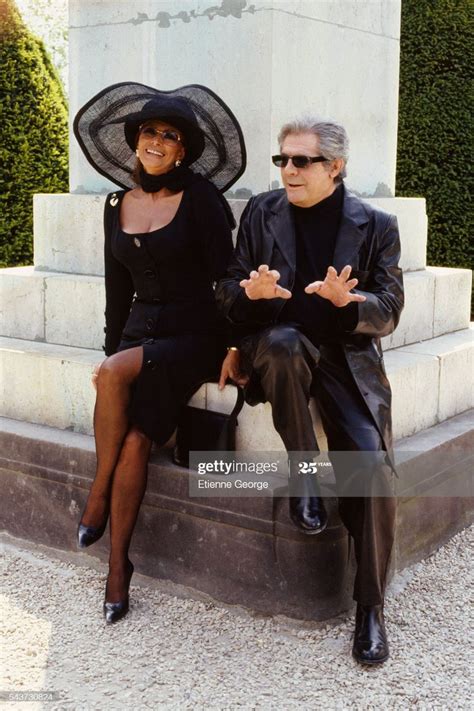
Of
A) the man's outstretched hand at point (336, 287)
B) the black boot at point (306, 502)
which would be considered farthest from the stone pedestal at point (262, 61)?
the black boot at point (306, 502)

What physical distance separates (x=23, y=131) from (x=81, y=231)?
3153mm

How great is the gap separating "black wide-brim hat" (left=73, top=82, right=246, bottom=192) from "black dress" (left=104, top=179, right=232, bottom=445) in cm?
15

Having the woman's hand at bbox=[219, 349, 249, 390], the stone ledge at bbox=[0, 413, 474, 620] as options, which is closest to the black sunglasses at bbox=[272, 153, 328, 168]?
the woman's hand at bbox=[219, 349, 249, 390]

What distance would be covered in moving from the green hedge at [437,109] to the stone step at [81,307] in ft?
11.0

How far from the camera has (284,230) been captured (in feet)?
11.4

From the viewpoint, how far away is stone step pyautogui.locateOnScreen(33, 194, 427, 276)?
15.3 feet

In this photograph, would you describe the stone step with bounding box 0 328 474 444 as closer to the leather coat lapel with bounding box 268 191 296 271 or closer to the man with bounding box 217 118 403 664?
the man with bounding box 217 118 403 664

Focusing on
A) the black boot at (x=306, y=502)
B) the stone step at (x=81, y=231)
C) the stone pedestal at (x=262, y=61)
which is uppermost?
the stone pedestal at (x=262, y=61)

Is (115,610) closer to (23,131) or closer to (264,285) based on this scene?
(264,285)

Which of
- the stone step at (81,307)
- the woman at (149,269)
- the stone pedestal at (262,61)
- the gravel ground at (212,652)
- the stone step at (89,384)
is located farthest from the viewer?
the stone step at (81,307)

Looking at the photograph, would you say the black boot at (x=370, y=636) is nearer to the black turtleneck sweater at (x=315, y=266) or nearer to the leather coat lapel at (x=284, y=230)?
the black turtleneck sweater at (x=315, y=266)

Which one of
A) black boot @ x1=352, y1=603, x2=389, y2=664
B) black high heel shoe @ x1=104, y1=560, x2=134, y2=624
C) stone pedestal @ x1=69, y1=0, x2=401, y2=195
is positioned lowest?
black high heel shoe @ x1=104, y1=560, x2=134, y2=624

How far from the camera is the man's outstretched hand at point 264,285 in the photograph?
317 centimetres

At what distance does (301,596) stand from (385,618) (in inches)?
13.0
